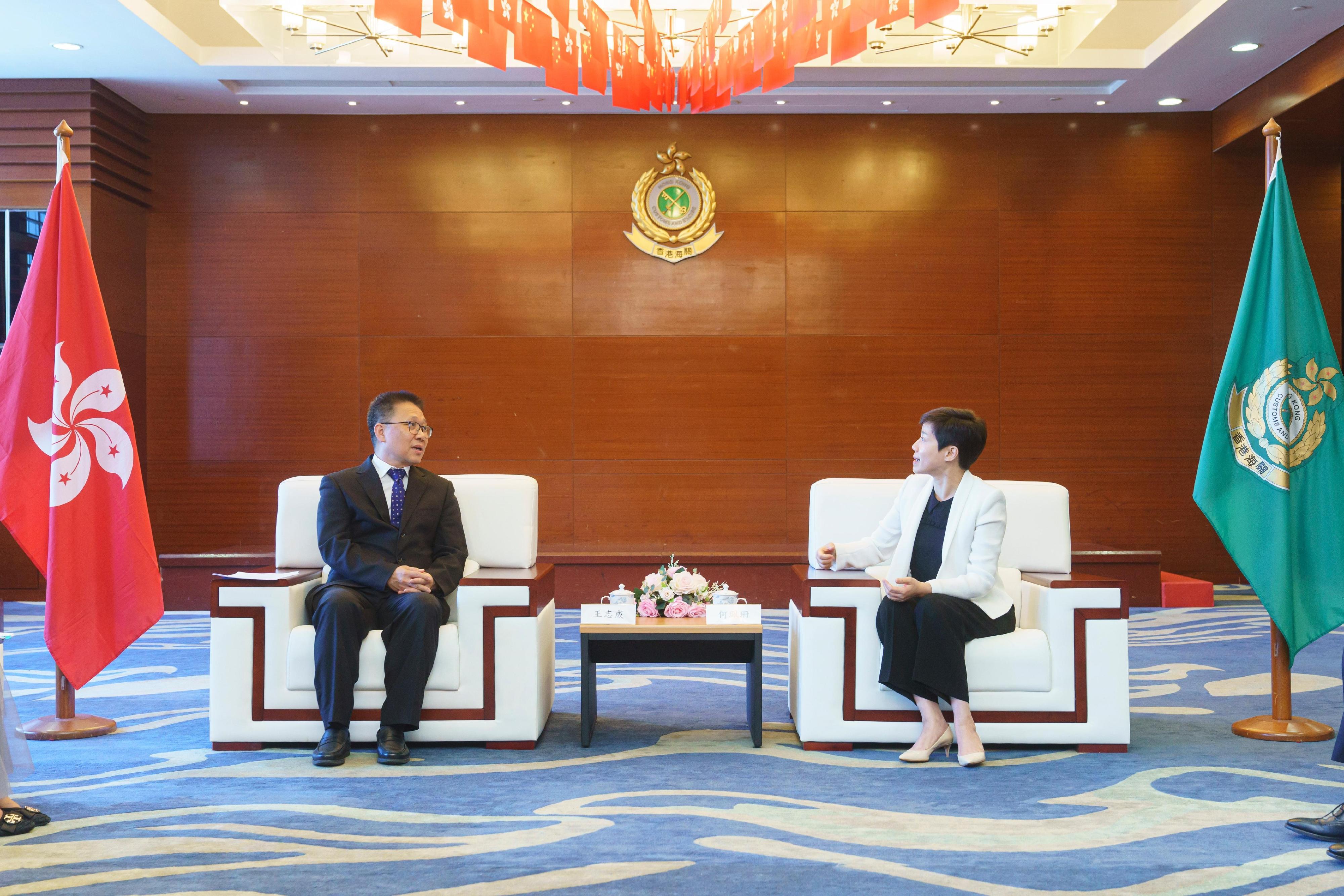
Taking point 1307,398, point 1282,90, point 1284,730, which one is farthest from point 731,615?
point 1282,90

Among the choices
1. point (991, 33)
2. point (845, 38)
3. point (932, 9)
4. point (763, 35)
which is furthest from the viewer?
point (991, 33)

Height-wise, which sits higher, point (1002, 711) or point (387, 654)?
point (387, 654)

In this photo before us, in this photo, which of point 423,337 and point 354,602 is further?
point 423,337

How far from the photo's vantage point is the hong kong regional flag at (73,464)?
3.94 meters

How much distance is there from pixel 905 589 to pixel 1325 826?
1.41 meters

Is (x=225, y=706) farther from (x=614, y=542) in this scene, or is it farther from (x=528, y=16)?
(x=614, y=542)

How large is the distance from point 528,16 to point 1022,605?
3016 mm

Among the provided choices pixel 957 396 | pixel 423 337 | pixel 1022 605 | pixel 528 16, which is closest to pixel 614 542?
pixel 423 337

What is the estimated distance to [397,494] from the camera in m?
4.25

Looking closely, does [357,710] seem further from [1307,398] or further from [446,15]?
[1307,398]

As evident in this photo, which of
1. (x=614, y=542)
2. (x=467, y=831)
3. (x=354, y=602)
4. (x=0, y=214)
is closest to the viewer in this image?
(x=467, y=831)

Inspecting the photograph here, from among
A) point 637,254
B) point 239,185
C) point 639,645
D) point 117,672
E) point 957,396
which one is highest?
point 239,185

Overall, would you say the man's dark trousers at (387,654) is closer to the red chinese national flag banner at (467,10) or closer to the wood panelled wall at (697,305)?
the red chinese national flag banner at (467,10)

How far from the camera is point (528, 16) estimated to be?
3.95 meters
